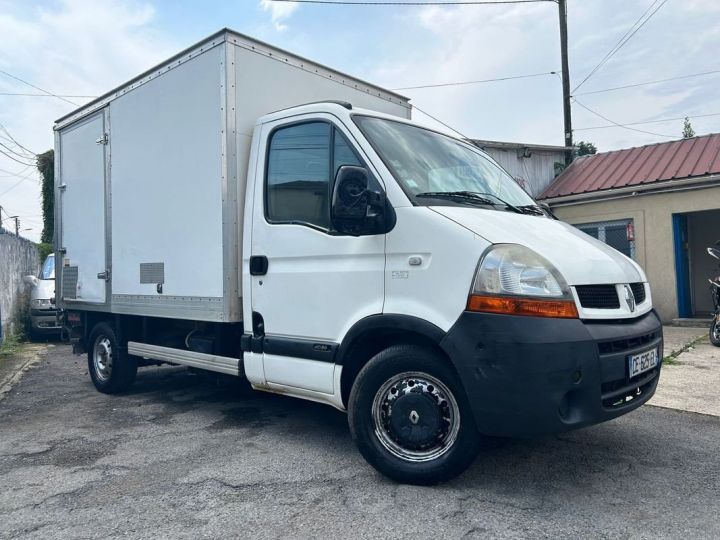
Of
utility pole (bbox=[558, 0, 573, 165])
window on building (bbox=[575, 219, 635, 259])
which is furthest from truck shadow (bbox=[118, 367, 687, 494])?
utility pole (bbox=[558, 0, 573, 165])

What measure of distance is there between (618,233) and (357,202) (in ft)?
33.3

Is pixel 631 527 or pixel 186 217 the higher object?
pixel 186 217

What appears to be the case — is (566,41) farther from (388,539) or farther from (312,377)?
(388,539)

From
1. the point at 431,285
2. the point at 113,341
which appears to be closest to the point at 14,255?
the point at 113,341

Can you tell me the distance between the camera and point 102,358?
6574mm

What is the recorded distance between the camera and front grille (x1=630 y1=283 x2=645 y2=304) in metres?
3.55

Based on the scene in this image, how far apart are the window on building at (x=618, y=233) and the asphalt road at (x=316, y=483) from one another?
7567mm

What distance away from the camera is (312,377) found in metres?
3.97

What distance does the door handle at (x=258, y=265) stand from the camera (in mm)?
4285

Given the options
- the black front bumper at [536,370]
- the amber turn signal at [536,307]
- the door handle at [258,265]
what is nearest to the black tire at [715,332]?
the black front bumper at [536,370]

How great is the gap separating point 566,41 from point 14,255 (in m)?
14.0

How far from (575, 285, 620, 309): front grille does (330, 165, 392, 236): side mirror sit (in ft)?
3.86

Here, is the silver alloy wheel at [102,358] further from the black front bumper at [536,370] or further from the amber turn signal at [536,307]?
the amber turn signal at [536,307]

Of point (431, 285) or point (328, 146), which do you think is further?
point (328, 146)
